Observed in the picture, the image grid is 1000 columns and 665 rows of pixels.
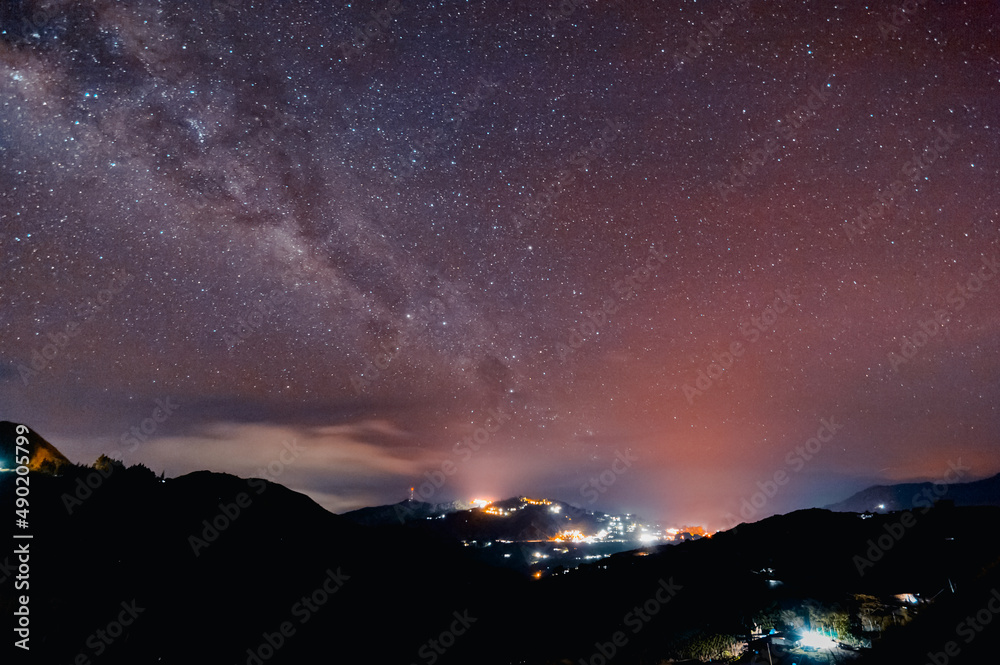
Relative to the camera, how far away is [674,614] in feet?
112

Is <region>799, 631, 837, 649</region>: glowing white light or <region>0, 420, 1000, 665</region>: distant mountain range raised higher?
<region>0, 420, 1000, 665</region>: distant mountain range

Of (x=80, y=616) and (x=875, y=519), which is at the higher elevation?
(x=80, y=616)

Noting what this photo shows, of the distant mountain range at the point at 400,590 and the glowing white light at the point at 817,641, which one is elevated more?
the distant mountain range at the point at 400,590

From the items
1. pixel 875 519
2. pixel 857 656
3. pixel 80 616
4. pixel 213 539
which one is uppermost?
pixel 213 539

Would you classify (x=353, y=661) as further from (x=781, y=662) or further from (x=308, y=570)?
(x=781, y=662)

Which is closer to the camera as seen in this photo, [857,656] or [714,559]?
[857,656]

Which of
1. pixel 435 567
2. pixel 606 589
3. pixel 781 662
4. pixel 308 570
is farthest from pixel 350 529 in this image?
pixel 781 662

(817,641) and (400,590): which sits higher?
(400,590)

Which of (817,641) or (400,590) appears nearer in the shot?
(817,641)

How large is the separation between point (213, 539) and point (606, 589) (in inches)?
1321

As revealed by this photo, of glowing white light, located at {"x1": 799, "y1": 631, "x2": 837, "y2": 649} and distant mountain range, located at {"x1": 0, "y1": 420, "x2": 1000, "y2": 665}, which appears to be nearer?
distant mountain range, located at {"x1": 0, "y1": 420, "x2": 1000, "y2": 665}

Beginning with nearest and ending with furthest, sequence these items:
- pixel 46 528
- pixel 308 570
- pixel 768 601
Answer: pixel 46 528 → pixel 768 601 → pixel 308 570

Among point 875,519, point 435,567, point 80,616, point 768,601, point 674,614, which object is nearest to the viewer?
point 80,616

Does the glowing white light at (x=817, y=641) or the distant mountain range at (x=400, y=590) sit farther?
the glowing white light at (x=817, y=641)
